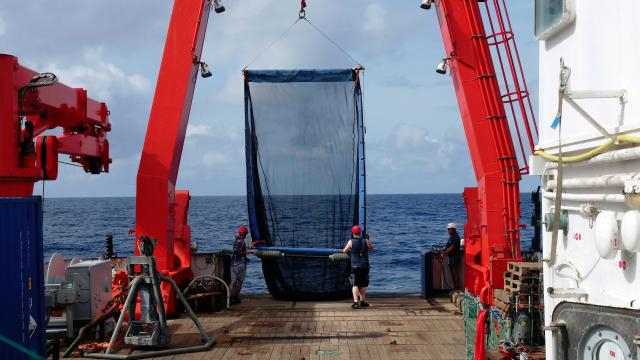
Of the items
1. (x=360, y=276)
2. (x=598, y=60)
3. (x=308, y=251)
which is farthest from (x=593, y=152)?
(x=308, y=251)

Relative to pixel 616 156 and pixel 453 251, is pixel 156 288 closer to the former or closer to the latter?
pixel 453 251

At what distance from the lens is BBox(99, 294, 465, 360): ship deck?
9633 millimetres

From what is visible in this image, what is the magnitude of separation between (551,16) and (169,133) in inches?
323

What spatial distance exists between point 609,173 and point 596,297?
82 cm

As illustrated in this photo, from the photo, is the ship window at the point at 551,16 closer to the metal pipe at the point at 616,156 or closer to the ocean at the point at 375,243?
the metal pipe at the point at 616,156

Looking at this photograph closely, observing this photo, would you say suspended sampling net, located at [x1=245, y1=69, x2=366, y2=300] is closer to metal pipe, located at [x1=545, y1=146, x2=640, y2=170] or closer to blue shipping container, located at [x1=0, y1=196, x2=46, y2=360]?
blue shipping container, located at [x1=0, y1=196, x2=46, y2=360]

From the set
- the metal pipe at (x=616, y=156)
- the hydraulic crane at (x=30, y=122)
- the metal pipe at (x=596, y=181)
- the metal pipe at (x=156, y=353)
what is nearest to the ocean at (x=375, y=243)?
the metal pipe at (x=156, y=353)

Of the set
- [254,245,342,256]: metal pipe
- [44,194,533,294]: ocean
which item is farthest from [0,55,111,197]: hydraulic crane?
[44,194,533,294]: ocean

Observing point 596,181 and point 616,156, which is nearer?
point 616,156

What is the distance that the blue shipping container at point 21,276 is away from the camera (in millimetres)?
7613

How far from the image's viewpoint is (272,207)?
13.9 metres

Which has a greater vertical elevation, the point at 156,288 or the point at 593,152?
the point at 593,152

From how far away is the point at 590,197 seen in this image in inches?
180

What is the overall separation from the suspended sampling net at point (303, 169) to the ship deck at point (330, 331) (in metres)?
0.73
